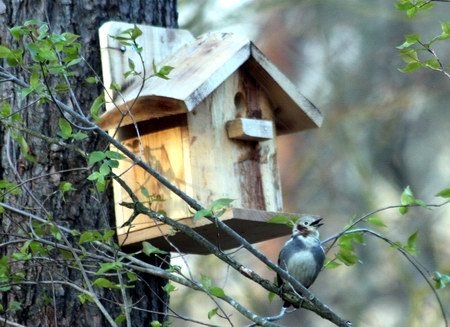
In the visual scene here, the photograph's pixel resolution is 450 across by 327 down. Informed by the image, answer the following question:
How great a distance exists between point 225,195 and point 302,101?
0.59 m

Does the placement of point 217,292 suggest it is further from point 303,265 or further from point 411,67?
point 303,265

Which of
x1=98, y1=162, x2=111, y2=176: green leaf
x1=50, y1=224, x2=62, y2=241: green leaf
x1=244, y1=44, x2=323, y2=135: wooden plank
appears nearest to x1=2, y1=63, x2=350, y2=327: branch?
x1=98, y1=162, x2=111, y2=176: green leaf

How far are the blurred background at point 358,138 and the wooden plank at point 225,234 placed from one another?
558 centimetres

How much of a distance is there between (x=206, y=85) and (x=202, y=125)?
175 mm

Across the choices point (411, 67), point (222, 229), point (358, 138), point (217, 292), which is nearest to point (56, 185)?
point (222, 229)

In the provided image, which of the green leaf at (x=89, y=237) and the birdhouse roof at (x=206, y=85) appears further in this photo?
the birdhouse roof at (x=206, y=85)

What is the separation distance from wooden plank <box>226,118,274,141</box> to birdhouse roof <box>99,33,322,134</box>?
17 cm

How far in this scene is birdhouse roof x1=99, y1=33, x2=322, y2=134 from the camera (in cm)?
458

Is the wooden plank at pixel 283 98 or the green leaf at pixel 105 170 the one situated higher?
the wooden plank at pixel 283 98

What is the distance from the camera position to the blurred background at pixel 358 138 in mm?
10672

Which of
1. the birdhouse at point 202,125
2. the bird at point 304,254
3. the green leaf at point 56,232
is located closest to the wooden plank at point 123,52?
the birdhouse at point 202,125

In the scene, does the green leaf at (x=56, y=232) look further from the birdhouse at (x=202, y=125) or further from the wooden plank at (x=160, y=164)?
the wooden plank at (x=160, y=164)

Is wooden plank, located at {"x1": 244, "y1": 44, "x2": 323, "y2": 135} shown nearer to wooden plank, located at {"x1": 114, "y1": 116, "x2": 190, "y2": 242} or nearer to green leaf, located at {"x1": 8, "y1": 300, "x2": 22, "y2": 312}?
wooden plank, located at {"x1": 114, "y1": 116, "x2": 190, "y2": 242}

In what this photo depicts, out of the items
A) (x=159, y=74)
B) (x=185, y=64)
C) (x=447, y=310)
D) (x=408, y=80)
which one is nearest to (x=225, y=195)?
(x=185, y=64)
